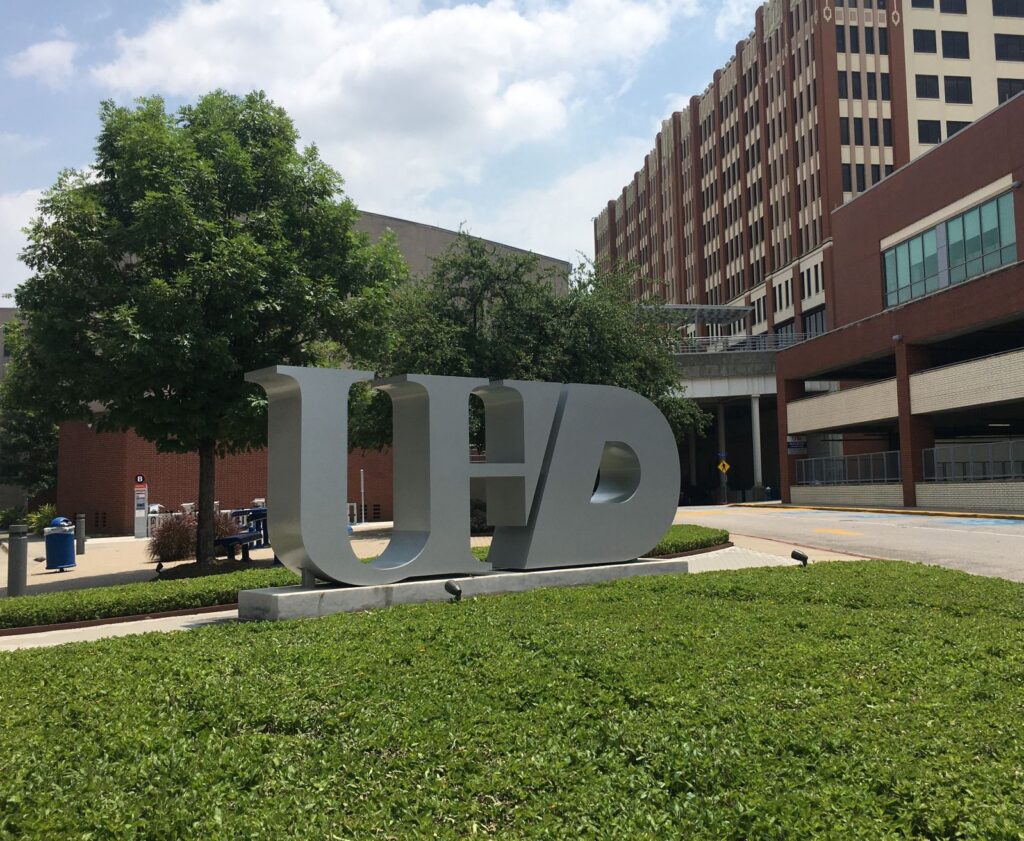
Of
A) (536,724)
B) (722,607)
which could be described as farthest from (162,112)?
(536,724)

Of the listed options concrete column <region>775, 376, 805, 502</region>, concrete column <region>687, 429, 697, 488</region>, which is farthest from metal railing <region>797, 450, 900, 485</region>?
concrete column <region>687, 429, 697, 488</region>

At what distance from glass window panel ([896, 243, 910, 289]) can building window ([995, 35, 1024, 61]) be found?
27.3 meters

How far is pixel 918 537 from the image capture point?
21.2 meters

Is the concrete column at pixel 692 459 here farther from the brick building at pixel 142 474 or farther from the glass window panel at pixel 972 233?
the brick building at pixel 142 474

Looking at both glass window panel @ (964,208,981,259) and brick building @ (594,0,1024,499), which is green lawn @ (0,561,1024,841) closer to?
glass window panel @ (964,208,981,259)

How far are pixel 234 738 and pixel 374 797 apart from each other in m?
1.23

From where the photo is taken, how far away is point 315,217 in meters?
17.9

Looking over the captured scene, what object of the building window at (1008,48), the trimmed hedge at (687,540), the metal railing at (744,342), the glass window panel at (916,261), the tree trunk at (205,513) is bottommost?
the trimmed hedge at (687,540)

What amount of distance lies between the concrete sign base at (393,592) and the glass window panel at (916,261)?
122 ft

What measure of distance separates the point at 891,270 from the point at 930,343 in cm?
1051

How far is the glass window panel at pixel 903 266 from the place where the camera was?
45562 mm

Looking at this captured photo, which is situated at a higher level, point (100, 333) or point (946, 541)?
point (100, 333)

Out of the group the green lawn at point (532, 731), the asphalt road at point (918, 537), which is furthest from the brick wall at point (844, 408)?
the green lawn at point (532, 731)

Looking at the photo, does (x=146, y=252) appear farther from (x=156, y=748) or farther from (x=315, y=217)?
(x=156, y=748)
